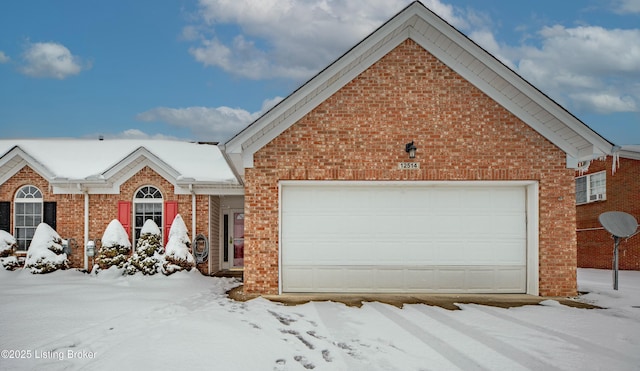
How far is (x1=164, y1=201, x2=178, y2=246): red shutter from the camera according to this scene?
1545 centimetres

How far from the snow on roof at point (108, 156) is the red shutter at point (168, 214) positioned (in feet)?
3.32

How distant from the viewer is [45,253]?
14.6 m

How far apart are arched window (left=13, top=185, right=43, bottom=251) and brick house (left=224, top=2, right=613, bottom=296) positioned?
9133 millimetres

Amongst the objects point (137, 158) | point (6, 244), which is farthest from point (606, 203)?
point (6, 244)

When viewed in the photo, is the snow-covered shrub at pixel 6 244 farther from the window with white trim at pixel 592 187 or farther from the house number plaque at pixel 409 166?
the window with white trim at pixel 592 187

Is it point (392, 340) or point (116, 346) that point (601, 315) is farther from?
point (116, 346)

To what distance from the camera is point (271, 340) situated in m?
6.73

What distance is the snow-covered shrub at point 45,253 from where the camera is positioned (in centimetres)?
1453

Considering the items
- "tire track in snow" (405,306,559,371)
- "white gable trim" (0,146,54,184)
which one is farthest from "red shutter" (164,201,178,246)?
"tire track in snow" (405,306,559,371)

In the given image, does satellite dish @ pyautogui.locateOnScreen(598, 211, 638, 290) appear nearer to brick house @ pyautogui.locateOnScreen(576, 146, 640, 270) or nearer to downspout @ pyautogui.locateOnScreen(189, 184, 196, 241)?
brick house @ pyautogui.locateOnScreen(576, 146, 640, 270)

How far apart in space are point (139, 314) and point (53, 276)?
729 cm

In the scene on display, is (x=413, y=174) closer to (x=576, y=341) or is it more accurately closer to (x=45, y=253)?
(x=576, y=341)

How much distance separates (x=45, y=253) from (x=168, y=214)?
3604mm

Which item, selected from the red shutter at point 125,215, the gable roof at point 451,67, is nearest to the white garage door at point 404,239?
the gable roof at point 451,67
